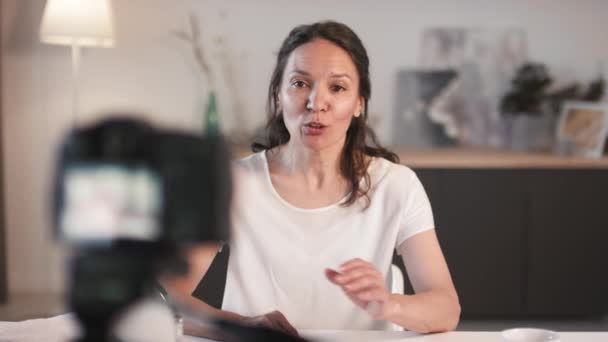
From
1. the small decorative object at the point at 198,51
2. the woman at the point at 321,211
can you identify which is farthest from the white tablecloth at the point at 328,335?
the small decorative object at the point at 198,51

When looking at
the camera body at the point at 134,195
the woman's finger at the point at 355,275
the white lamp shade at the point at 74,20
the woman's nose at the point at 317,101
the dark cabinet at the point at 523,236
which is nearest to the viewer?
the camera body at the point at 134,195

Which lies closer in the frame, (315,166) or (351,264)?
(351,264)

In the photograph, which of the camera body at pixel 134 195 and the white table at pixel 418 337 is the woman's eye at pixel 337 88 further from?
the camera body at pixel 134 195

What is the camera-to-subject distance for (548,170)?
3.31 m

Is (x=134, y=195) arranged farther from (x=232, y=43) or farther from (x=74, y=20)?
(x=232, y=43)

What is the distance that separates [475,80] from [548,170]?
2.08 ft

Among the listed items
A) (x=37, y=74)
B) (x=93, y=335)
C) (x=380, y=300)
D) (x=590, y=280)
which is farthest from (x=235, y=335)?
(x=37, y=74)

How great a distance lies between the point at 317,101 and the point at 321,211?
239 mm

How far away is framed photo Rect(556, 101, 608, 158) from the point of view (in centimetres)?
337

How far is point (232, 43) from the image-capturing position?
12.0 feet

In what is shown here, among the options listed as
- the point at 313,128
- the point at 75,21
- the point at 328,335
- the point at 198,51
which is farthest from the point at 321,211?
the point at 198,51

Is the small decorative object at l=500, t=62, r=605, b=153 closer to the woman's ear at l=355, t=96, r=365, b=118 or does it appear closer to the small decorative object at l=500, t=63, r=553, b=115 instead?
the small decorative object at l=500, t=63, r=553, b=115

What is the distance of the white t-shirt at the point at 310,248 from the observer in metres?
1.57

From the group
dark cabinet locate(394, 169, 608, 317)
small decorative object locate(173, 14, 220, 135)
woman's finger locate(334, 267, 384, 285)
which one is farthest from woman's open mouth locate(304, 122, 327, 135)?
small decorative object locate(173, 14, 220, 135)
